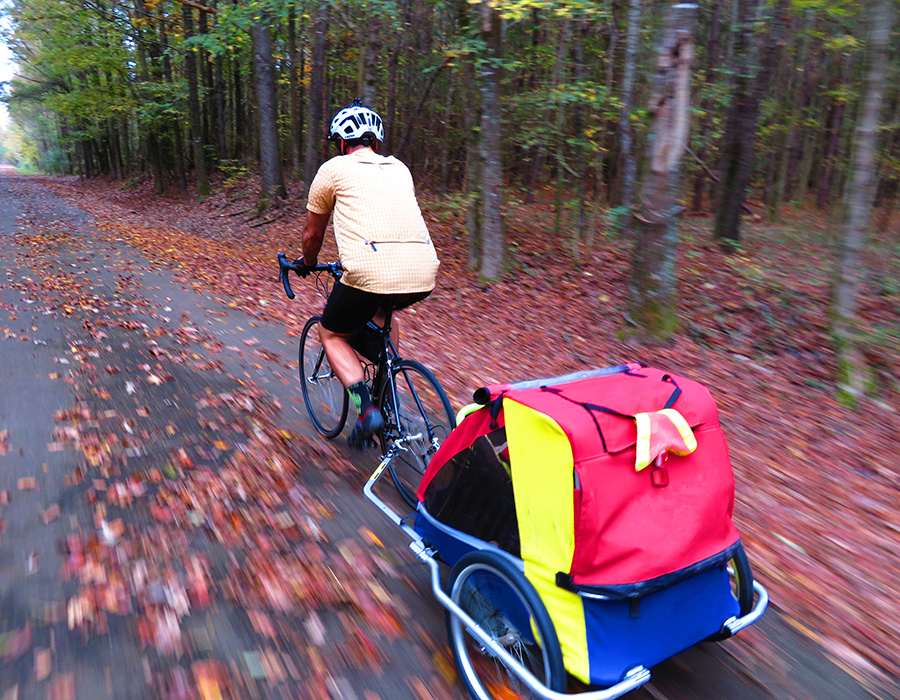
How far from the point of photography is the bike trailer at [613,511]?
2074 millimetres

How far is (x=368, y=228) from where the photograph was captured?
12.2 ft

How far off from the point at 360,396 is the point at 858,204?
523 centimetres

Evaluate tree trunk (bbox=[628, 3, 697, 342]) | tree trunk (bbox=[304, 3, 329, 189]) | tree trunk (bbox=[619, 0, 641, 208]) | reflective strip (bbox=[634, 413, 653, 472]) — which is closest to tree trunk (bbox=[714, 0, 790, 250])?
tree trunk (bbox=[619, 0, 641, 208])

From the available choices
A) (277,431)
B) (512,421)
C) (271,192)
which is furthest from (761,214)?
(512,421)

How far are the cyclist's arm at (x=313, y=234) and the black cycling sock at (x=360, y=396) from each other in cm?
98

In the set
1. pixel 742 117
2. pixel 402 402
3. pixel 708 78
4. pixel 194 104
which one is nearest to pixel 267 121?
pixel 194 104

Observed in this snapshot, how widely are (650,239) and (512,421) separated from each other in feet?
17.4

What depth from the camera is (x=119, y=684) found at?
243 centimetres

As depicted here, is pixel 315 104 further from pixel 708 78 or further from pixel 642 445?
pixel 642 445

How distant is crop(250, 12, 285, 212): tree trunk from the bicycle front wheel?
13.8m

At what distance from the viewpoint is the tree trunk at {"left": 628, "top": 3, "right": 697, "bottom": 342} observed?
20.8 ft

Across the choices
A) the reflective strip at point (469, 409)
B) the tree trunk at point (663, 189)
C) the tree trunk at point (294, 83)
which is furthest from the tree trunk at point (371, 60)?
the reflective strip at point (469, 409)

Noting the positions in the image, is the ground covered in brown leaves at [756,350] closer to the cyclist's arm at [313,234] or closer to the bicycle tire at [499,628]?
the bicycle tire at [499,628]

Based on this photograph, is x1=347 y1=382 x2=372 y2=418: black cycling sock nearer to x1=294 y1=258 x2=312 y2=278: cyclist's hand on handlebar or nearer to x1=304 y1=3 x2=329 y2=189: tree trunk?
x1=294 y1=258 x2=312 y2=278: cyclist's hand on handlebar
